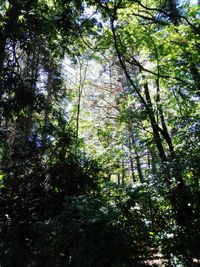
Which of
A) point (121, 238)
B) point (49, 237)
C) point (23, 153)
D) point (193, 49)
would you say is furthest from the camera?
point (193, 49)

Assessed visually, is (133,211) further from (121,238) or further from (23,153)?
(23,153)

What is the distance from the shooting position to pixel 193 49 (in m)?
8.73

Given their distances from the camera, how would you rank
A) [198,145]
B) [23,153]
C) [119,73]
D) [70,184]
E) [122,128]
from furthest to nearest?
1. [119,73]
2. [122,128]
3. [23,153]
4. [70,184]
5. [198,145]

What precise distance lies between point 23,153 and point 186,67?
5.94m

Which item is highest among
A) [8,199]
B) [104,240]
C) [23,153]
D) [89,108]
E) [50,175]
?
[89,108]

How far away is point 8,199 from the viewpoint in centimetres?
617

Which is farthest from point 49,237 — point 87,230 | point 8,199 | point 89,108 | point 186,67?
point 89,108

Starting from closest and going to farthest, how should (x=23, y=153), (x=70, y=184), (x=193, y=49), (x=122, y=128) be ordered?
(x=70, y=184)
(x=23, y=153)
(x=193, y=49)
(x=122, y=128)

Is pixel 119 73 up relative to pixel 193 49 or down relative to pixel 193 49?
up

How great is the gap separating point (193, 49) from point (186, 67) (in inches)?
25.3

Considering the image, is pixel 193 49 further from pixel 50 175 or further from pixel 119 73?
pixel 119 73

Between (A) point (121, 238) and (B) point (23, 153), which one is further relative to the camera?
(B) point (23, 153)

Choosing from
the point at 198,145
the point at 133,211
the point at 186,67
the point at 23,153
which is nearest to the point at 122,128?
the point at 186,67

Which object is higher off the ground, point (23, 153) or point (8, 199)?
point (23, 153)
